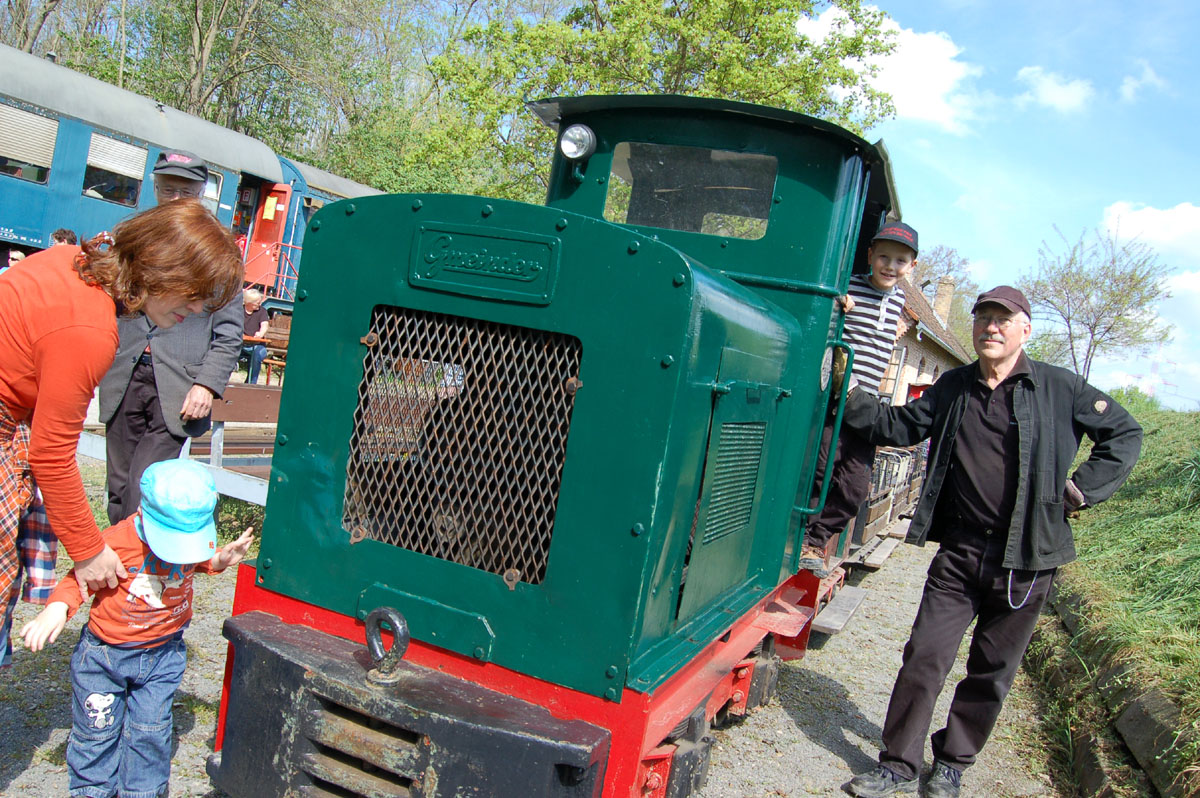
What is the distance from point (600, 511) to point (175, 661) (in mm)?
1436

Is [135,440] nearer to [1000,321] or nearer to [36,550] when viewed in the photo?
[36,550]

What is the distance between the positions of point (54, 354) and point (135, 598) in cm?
74

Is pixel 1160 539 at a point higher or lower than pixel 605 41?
lower

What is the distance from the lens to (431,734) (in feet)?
6.39

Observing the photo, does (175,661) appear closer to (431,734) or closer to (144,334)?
(431,734)

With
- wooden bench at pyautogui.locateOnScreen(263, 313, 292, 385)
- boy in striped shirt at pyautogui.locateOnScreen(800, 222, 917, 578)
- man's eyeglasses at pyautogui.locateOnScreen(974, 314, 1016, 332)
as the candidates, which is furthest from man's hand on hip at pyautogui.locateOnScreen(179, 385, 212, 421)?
wooden bench at pyautogui.locateOnScreen(263, 313, 292, 385)

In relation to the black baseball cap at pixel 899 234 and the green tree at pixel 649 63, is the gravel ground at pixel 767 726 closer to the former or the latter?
the black baseball cap at pixel 899 234

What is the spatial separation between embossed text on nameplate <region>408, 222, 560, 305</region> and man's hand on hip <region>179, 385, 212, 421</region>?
1474 mm

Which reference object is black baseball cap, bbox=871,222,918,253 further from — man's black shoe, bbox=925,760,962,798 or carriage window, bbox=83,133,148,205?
carriage window, bbox=83,133,148,205

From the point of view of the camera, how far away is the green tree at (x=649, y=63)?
1427 cm

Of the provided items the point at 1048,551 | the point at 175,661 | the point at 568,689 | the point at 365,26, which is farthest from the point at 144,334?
the point at 365,26

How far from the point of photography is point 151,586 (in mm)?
2428

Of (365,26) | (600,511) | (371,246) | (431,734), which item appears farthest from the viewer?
(365,26)

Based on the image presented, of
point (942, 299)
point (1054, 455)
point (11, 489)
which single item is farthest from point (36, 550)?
point (942, 299)
